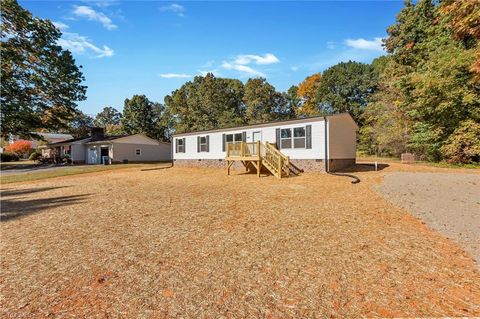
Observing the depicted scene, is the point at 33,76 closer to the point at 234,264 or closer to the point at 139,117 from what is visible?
the point at 139,117

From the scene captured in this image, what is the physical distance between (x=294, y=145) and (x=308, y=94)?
36.9 meters

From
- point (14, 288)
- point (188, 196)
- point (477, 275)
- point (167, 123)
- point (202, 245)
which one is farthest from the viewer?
point (167, 123)

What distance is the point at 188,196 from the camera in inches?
388

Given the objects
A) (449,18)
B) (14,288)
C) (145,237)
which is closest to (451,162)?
(449,18)

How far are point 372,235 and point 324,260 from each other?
173 cm

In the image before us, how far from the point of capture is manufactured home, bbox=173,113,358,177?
1525 centimetres

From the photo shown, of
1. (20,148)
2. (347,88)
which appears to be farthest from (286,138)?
(20,148)

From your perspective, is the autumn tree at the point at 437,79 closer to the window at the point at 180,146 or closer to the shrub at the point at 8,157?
the window at the point at 180,146

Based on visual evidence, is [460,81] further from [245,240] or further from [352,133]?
[245,240]

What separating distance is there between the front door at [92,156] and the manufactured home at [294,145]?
20824 millimetres

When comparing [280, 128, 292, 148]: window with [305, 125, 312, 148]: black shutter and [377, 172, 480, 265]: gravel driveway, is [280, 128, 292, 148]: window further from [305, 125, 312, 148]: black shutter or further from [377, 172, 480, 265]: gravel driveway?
[377, 172, 480, 265]: gravel driveway

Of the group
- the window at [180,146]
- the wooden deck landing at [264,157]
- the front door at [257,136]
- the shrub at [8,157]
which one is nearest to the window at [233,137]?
the front door at [257,136]

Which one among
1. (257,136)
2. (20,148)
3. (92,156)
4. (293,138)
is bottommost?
(92,156)

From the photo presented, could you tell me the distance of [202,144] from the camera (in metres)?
22.0
